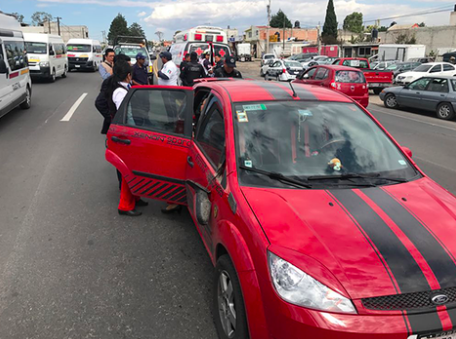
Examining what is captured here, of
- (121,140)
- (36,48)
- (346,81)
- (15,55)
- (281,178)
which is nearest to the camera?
(281,178)

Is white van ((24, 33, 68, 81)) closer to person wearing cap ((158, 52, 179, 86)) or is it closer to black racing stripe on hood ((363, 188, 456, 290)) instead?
person wearing cap ((158, 52, 179, 86))

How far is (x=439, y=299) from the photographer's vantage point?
1.98m

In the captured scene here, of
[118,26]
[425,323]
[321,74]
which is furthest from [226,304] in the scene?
[118,26]

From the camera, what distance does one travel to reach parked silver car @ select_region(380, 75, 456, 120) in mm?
13602

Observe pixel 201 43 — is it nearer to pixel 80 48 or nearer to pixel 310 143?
pixel 310 143

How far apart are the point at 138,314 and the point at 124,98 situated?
263 centimetres

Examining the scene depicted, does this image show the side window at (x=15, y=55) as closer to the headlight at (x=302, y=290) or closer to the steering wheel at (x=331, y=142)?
the steering wheel at (x=331, y=142)

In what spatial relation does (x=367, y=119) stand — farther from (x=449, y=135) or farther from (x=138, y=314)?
(x=449, y=135)

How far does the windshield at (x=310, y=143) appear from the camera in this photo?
295cm

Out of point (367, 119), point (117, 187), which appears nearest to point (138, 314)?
point (367, 119)

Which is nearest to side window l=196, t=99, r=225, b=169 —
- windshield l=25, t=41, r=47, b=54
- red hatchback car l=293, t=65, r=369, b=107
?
red hatchback car l=293, t=65, r=369, b=107

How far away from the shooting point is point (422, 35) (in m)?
52.5

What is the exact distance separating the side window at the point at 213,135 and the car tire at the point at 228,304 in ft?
2.81

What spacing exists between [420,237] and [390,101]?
1527cm
